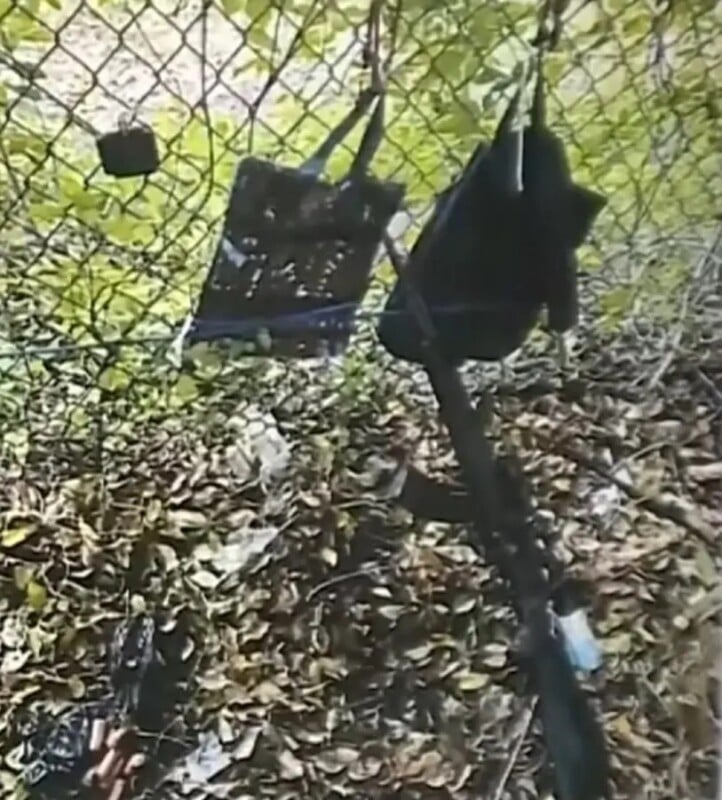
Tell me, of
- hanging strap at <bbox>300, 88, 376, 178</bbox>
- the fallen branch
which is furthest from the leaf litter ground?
hanging strap at <bbox>300, 88, 376, 178</bbox>

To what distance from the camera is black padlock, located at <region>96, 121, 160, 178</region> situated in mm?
896

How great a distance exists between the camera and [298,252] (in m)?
0.95

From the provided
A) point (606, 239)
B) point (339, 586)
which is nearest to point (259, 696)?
point (339, 586)

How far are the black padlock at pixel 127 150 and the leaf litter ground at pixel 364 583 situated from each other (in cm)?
18

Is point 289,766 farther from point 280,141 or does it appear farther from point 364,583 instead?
point 280,141

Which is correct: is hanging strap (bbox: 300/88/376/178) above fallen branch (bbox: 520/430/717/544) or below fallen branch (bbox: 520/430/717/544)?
above

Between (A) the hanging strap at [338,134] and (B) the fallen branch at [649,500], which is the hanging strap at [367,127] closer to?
(A) the hanging strap at [338,134]

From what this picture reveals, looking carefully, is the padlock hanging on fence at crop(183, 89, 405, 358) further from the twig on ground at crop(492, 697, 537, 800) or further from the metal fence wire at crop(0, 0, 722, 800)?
the twig on ground at crop(492, 697, 537, 800)

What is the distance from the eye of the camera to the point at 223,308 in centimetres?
94

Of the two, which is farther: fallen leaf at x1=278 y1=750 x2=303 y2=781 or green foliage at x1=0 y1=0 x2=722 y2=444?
fallen leaf at x1=278 y1=750 x2=303 y2=781

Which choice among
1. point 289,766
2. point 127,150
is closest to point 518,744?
point 289,766

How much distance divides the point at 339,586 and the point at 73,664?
21cm

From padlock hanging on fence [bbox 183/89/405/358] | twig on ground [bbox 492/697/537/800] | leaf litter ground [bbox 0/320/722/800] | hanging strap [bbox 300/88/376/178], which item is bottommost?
twig on ground [bbox 492/697/537/800]

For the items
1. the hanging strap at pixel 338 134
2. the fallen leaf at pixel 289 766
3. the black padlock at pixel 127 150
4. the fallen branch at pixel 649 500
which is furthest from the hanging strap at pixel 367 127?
the fallen leaf at pixel 289 766
